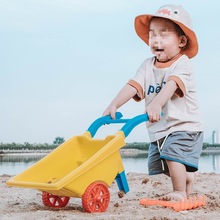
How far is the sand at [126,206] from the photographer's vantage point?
2.72 meters

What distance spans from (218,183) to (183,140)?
1724 millimetres

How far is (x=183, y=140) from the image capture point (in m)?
3.20

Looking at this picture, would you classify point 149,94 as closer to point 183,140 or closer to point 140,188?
point 183,140

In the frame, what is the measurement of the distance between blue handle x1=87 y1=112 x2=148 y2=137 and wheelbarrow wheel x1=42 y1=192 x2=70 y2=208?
0.45 metres

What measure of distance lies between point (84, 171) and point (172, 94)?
755 mm

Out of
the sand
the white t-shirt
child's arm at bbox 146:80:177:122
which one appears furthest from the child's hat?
the sand

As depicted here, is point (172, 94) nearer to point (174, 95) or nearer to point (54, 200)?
point (174, 95)

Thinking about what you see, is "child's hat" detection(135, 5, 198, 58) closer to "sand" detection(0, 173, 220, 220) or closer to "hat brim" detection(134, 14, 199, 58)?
"hat brim" detection(134, 14, 199, 58)

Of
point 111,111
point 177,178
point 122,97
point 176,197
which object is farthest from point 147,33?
point 176,197

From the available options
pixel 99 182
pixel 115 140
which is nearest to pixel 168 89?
pixel 115 140

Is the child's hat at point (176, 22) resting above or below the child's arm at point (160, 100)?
above

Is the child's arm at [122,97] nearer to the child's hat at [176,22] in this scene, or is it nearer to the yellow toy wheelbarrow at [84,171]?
the yellow toy wheelbarrow at [84,171]

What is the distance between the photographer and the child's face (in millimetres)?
3227

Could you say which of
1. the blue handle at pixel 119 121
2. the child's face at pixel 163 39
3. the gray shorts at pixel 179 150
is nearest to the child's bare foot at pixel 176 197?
the gray shorts at pixel 179 150
